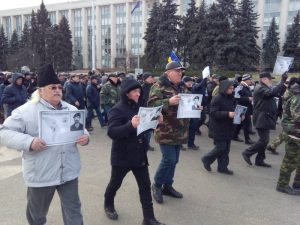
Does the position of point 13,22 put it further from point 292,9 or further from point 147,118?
point 147,118

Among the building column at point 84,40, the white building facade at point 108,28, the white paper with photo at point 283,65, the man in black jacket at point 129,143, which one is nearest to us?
the man in black jacket at point 129,143

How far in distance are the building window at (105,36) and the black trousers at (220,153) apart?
70603 millimetres

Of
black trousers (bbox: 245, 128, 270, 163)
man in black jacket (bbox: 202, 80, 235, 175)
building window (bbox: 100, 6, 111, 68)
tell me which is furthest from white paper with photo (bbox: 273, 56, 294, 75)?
building window (bbox: 100, 6, 111, 68)

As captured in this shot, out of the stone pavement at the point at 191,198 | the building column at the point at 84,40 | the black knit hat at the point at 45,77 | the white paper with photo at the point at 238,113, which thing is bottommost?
the stone pavement at the point at 191,198

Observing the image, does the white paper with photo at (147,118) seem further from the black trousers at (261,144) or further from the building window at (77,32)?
the building window at (77,32)

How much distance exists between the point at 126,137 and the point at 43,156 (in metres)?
1.09

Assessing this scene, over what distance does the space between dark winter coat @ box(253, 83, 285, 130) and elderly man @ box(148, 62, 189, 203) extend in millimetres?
2327

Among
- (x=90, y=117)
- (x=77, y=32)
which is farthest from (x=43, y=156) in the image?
(x=77, y=32)

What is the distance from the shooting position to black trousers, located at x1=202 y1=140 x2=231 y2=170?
599 centimetres

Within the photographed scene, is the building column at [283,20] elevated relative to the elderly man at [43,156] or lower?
elevated

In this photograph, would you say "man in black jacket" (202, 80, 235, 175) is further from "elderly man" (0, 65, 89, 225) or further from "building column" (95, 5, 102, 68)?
"building column" (95, 5, 102, 68)

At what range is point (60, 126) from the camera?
296 cm

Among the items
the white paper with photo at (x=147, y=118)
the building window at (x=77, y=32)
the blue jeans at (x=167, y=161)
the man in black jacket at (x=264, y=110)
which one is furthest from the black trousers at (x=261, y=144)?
the building window at (x=77, y=32)

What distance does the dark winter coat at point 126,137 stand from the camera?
3.75 m
